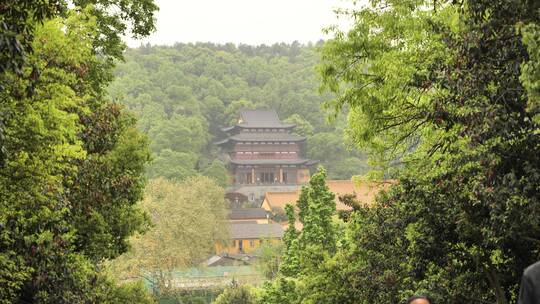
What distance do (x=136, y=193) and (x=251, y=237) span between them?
6170 cm

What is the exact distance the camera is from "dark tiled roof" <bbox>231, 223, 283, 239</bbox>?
79.2m

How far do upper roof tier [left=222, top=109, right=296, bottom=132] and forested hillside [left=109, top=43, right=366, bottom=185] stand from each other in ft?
20.4

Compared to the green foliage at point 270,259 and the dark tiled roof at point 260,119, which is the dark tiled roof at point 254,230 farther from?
the dark tiled roof at point 260,119

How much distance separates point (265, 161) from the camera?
338 feet

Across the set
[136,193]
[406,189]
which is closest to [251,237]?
[136,193]

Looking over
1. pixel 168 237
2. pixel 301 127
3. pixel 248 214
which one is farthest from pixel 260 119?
pixel 168 237

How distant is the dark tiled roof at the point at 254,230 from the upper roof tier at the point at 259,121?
1005 inches

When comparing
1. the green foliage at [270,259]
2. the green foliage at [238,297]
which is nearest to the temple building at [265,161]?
the green foliage at [270,259]

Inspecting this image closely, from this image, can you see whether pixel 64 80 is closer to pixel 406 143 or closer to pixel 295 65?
pixel 406 143

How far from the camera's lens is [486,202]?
29.2 feet

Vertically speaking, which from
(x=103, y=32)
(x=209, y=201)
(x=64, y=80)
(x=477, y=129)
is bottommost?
(x=209, y=201)

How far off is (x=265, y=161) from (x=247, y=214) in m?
16.4

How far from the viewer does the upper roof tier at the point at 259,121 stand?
106m

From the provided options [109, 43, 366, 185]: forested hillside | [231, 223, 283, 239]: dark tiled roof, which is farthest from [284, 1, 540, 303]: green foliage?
[109, 43, 366, 185]: forested hillside
